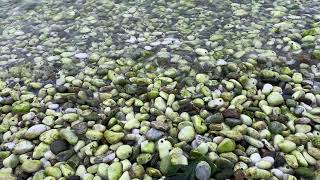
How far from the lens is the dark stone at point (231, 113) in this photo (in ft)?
14.8

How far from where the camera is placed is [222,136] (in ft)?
14.0

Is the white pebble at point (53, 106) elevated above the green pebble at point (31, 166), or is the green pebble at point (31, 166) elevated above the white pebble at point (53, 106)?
the white pebble at point (53, 106)

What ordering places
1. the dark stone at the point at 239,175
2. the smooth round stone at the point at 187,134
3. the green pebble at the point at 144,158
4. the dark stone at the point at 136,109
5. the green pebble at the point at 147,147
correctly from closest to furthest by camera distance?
the dark stone at the point at 239,175
the green pebble at the point at 144,158
the green pebble at the point at 147,147
the smooth round stone at the point at 187,134
the dark stone at the point at 136,109

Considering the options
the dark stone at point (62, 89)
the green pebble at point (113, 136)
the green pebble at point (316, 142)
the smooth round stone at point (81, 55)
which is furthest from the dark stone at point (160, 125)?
the smooth round stone at point (81, 55)

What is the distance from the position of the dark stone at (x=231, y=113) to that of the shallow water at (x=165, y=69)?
18 mm

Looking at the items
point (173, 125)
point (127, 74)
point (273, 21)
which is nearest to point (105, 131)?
point (173, 125)

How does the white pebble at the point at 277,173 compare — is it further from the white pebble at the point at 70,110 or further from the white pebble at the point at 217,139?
the white pebble at the point at 70,110

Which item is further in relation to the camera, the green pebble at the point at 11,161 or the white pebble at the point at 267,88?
the white pebble at the point at 267,88

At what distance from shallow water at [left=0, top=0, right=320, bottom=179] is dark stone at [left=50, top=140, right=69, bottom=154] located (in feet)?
0.17

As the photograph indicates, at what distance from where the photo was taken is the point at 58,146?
433cm

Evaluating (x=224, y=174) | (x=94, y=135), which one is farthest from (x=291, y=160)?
(x=94, y=135)

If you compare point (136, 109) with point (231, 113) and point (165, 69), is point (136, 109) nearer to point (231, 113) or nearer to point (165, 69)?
point (165, 69)

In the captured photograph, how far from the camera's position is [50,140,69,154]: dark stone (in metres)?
4.31

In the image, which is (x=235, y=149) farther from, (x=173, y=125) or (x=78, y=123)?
(x=78, y=123)
